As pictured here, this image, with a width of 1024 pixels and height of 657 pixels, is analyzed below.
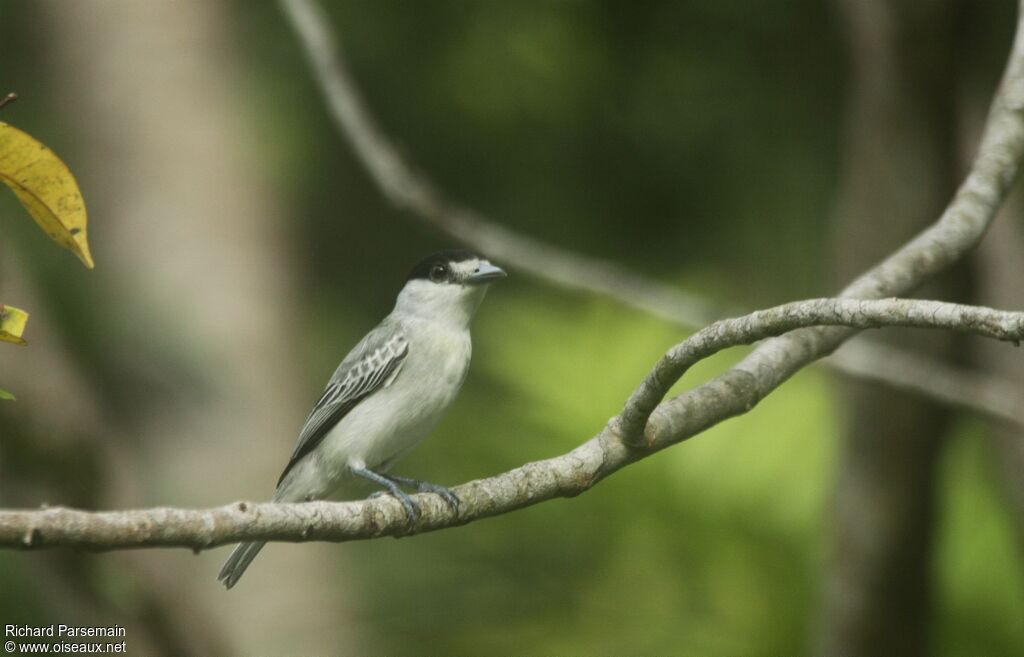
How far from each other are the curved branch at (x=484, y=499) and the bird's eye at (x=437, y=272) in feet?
2.97

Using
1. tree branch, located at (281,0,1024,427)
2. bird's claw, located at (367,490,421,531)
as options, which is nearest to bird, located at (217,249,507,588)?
bird's claw, located at (367,490,421,531)

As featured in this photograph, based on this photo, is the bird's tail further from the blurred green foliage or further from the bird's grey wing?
the blurred green foliage

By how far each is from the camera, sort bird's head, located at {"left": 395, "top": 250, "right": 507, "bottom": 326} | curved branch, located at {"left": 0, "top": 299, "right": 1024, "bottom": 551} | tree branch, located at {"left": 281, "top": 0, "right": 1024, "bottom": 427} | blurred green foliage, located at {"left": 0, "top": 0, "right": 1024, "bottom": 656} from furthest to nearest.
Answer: blurred green foliage, located at {"left": 0, "top": 0, "right": 1024, "bottom": 656} → tree branch, located at {"left": 281, "top": 0, "right": 1024, "bottom": 427} → bird's head, located at {"left": 395, "top": 250, "right": 507, "bottom": 326} → curved branch, located at {"left": 0, "top": 299, "right": 1024, "bottom": 551}

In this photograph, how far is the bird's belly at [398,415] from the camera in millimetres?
2791

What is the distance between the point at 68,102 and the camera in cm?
617

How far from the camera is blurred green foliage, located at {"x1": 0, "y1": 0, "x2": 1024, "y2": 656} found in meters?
4.07

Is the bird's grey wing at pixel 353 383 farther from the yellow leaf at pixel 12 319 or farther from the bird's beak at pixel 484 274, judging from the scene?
the yellow leaf at pixel 12 319

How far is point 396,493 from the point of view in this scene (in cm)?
231

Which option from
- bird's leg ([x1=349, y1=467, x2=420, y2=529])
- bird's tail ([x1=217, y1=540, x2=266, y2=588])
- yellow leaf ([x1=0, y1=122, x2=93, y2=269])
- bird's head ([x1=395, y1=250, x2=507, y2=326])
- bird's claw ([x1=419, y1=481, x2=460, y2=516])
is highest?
bird's head ([x1=395, y1=250, x2=507, y2=326])

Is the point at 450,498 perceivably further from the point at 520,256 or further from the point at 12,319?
the point at 520,256

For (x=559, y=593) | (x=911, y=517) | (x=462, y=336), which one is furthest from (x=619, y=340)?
(x=462, y=336)

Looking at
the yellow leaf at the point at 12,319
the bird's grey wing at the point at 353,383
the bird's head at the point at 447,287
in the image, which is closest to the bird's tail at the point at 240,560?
the bird's grey wing at the point at 353,383

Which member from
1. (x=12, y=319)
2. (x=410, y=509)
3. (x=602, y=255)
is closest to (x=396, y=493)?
(x=410, y=509)

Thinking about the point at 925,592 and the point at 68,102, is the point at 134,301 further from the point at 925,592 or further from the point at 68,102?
the point at 925,592
